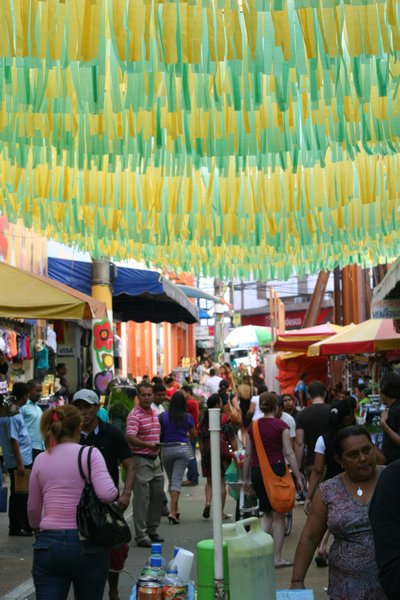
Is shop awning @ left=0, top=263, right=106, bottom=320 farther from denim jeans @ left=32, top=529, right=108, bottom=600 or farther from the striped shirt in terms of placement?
denim jeans @ left=32, top=529, right=108, bottom=600

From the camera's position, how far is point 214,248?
11273 millimetres

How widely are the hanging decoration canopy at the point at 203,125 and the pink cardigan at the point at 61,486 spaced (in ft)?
6.70

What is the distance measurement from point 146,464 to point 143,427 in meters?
0.42

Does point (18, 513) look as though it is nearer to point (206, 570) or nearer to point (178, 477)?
point (178, 477)

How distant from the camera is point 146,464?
35.0ft

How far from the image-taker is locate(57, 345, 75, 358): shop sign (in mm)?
20469

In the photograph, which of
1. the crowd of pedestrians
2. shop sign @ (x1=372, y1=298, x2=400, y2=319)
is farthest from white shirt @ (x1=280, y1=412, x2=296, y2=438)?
shop sign @ (x1=372, y1=298, x2=400, y2=319)

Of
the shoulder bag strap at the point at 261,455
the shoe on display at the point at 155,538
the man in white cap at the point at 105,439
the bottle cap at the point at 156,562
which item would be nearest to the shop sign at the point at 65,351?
the shoe on display at the point at 155,538

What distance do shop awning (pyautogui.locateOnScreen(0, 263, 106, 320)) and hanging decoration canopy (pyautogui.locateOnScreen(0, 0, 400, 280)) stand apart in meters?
0.61

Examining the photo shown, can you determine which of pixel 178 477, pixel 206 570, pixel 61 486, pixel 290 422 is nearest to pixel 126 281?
pixel 178 477

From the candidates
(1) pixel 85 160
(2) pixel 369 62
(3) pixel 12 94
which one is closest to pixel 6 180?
(1) pixel 85 160

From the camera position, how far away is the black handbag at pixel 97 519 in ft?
16.2

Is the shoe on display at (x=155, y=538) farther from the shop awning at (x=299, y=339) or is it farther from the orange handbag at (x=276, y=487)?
the shop awning at (x=299, y=339)

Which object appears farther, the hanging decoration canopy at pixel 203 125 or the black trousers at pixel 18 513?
the black trousers at pixel 18 513
